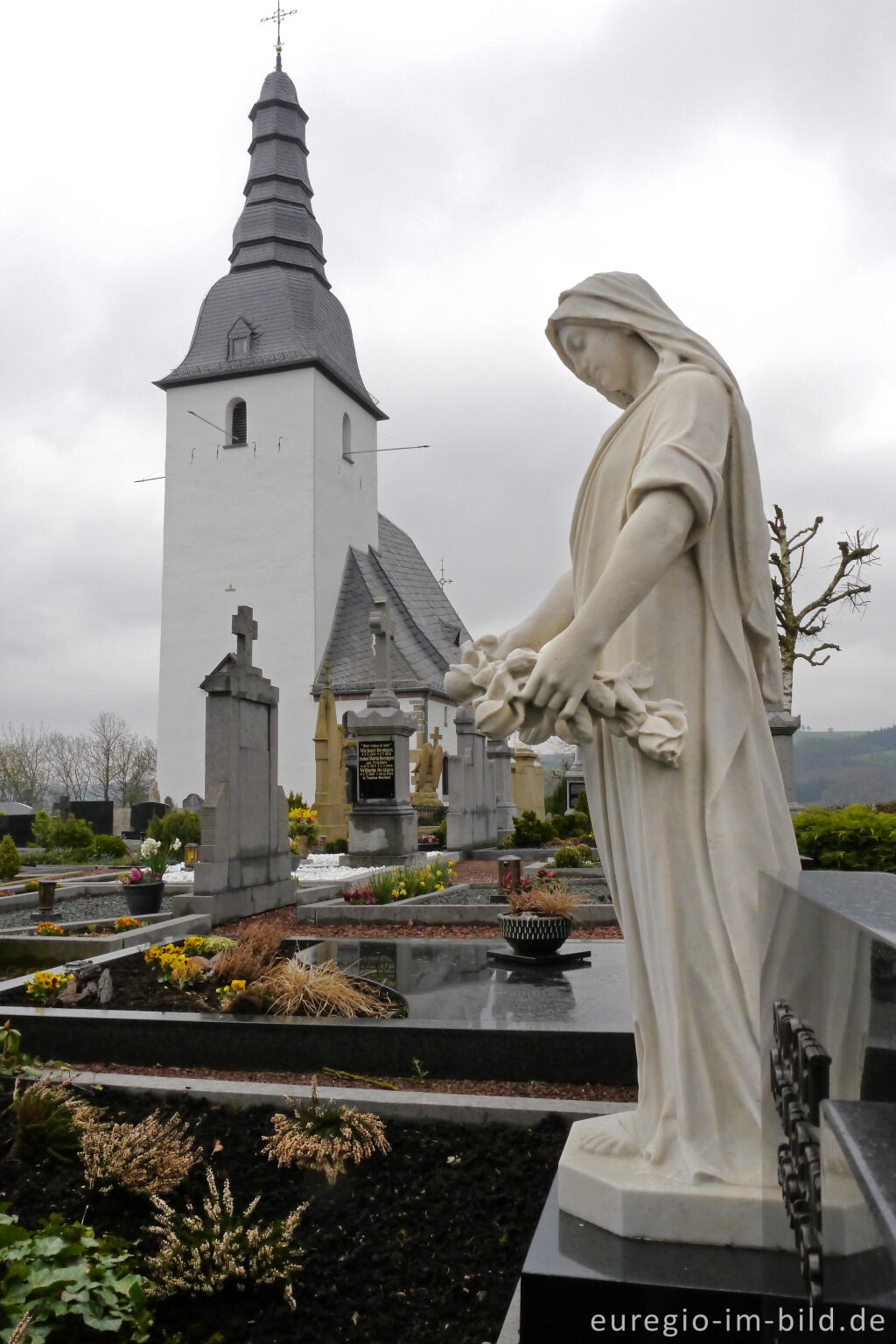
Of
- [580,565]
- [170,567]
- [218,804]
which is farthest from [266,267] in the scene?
[580,565]

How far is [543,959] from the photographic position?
678cm

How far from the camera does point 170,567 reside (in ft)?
122

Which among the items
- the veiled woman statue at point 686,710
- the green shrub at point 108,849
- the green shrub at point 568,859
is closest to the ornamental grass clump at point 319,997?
the veiled woman statue at point 686,710

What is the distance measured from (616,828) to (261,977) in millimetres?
4123

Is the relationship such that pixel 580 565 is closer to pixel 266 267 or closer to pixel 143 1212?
pixel 143 1212

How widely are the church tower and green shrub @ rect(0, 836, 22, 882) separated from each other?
17715 millimetres

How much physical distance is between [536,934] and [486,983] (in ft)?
2.43

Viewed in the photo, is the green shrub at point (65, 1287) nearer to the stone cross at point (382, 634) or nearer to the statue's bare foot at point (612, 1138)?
the statue's bare foot at point (612, 1138)

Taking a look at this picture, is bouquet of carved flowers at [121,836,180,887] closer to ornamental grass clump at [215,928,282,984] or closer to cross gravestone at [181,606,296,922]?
cross gravestone at [181,606,296,922]

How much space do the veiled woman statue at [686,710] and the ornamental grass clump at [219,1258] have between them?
1208 mm

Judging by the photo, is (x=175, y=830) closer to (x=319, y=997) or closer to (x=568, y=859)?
(x=568, y=859)

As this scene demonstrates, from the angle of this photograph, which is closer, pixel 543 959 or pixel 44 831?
pixel 543 959

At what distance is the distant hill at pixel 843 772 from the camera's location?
19.4 meters

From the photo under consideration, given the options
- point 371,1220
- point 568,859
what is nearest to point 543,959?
point 371,1220
